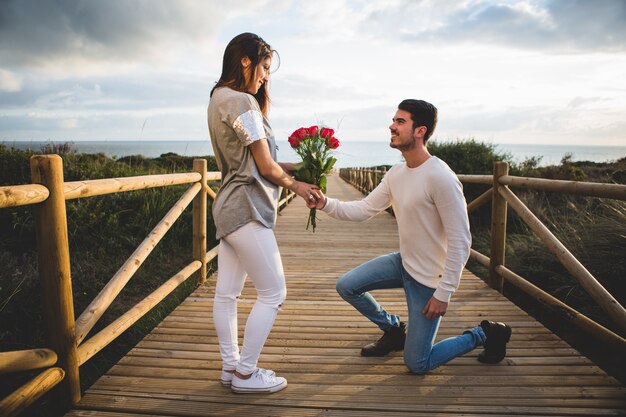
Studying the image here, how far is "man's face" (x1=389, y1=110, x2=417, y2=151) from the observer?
2.67 meters

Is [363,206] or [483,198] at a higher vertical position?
[363,206]

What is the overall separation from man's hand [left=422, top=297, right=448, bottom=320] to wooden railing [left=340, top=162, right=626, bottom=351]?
1114mm

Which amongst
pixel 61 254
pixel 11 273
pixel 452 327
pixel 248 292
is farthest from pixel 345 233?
pixel 61 254

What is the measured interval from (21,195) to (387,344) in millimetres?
2328

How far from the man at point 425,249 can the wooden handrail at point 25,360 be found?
5.60 ft

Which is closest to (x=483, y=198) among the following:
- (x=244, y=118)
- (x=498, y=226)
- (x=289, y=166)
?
(x=498, y=226)

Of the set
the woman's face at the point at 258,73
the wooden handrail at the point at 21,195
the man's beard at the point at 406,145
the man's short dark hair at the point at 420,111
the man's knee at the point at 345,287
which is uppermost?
the woman's face at the point at 258,73

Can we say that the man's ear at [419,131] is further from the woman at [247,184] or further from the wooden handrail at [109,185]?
the wooden handrail at [109,185]

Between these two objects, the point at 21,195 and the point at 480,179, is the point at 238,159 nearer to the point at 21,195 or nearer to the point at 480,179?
the point at 21,195

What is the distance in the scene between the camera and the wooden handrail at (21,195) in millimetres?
1810

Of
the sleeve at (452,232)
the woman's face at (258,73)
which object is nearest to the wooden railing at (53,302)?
the woman's face at (258,73)

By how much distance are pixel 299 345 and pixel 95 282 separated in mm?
3318

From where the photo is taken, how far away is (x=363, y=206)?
317 centimetres

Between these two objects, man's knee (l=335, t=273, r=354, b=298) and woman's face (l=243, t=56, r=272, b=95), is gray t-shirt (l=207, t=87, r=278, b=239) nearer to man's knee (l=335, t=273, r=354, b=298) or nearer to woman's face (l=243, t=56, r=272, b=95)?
woman's face (l=243, t=56, r=272, b=95)
